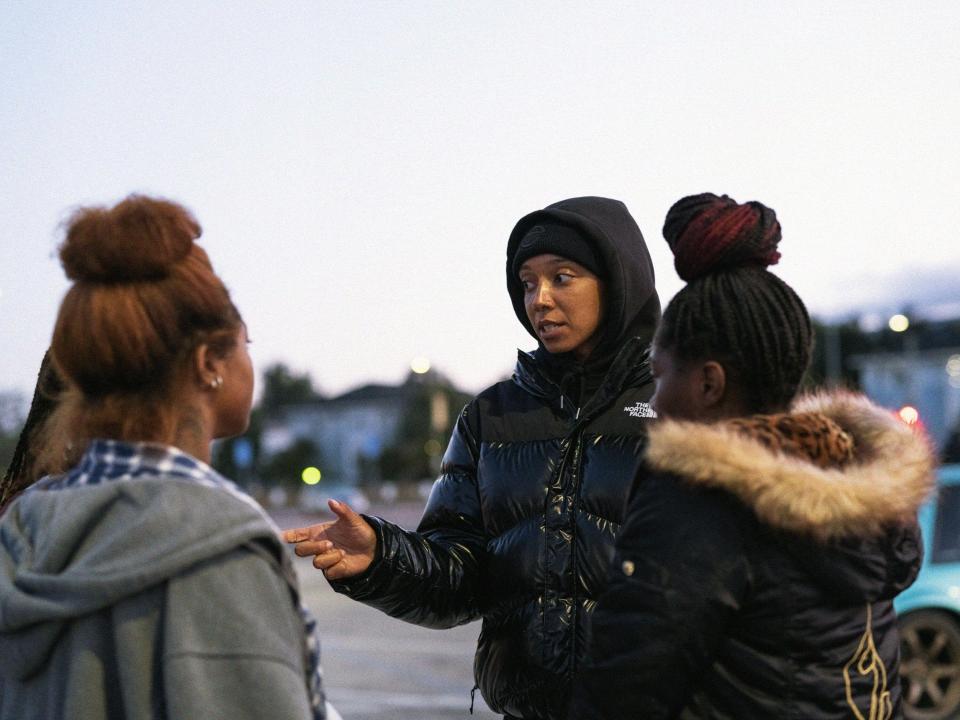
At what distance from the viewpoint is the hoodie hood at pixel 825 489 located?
1953 mm

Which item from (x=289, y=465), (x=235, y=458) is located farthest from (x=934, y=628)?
(x=289, y=465)

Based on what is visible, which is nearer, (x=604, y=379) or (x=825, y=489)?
(x=825, y=489)

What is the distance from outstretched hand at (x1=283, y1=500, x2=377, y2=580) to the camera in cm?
294

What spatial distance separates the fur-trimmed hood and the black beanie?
1.03m

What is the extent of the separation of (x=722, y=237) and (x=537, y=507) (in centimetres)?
101

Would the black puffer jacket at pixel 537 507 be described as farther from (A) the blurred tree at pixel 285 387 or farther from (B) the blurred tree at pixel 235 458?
(A) the blurred tree at pixel 285 387

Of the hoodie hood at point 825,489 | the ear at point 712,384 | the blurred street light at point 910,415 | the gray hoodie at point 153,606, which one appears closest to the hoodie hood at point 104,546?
the gray hoodie at point 153,606

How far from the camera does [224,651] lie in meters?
1.71

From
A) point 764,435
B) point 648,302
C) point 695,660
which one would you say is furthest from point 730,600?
point 648,302

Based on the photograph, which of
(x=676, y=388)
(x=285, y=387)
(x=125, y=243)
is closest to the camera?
(x=125, y=243)

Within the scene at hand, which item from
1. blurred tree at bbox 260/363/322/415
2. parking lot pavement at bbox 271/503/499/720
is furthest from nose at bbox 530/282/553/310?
blurred tree at bbox 260/363/322/415

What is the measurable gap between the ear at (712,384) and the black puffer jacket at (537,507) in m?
0.65

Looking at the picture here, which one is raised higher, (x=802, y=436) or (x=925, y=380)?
(x=802, y=436)

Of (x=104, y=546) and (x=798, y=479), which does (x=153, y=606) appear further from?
(x=798, y=479)
